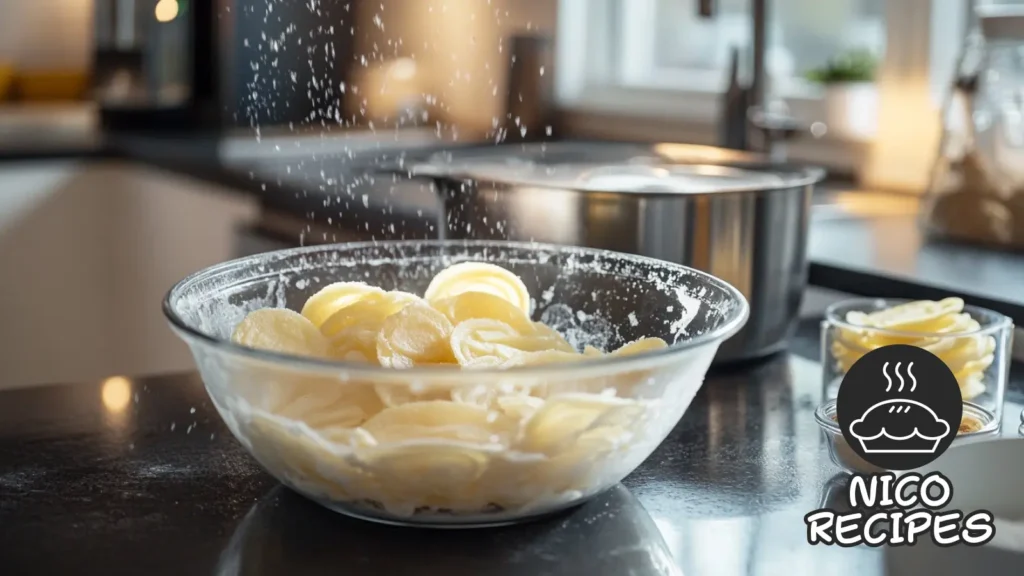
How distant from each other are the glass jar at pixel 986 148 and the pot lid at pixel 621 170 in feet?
1.25

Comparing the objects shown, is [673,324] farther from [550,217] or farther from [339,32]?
[339,32]

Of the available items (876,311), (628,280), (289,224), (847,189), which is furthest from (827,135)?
(628,280)

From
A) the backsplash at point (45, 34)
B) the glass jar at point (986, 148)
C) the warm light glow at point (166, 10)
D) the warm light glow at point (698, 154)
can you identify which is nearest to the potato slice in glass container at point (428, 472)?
the warm light glow at point (698, 154)

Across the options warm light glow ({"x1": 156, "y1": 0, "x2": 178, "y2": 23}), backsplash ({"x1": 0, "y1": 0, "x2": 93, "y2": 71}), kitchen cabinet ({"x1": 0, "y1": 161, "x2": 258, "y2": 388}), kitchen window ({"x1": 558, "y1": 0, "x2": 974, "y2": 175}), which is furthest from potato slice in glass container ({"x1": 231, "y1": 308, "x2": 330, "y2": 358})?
backsplash ({"x1": 0, "y1": 0, "x2": 93, "y2": 71})

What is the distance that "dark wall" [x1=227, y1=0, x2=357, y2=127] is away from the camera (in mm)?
2654

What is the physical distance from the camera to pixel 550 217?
3.13 feet

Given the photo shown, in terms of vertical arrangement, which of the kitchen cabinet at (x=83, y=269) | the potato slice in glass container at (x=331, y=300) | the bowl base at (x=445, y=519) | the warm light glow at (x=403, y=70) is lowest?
the kitchen cabinet at (x=83, y=269)

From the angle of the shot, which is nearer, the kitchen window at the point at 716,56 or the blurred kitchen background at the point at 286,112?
the kitchen window at the point at 716,56

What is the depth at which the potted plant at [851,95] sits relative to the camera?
1950 millimetres

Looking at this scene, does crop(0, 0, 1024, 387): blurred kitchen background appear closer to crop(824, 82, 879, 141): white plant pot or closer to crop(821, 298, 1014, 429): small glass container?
crop(824, 82, 879, 141): white plant pot

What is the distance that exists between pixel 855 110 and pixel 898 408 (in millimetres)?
1362

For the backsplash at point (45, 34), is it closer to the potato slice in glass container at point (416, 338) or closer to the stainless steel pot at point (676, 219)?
the stainless steel pot at point (676, 219)

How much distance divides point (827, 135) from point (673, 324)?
1.33 meters

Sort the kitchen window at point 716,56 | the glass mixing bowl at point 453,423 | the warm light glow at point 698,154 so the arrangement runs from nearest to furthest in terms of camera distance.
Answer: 1. the glass mixing bowl at point 453,423
2. the warm light glow at point 698,154
3. the kitchen window at point 716,56
